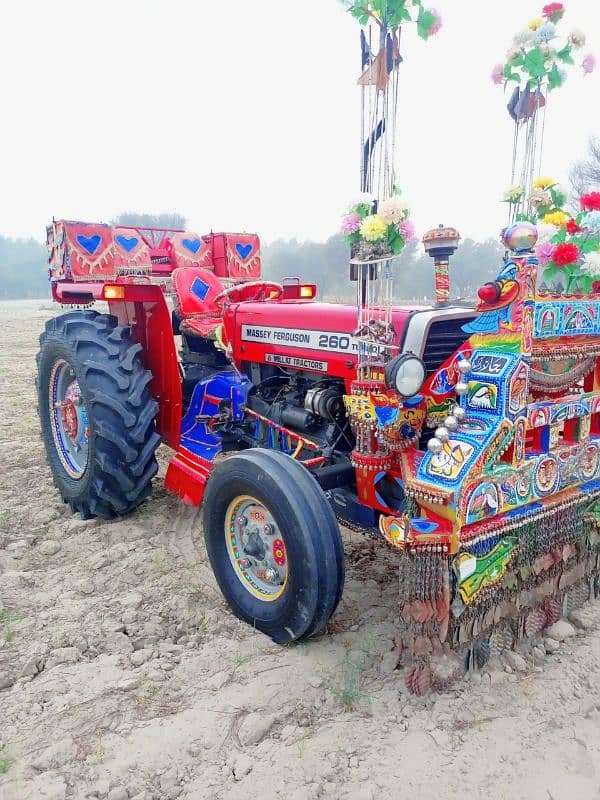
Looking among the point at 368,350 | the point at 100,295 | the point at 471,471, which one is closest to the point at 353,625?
the point at 471,471

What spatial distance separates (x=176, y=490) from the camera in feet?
13.3

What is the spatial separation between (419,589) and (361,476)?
0.82m

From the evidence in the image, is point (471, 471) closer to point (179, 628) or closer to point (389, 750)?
point (389, 750)

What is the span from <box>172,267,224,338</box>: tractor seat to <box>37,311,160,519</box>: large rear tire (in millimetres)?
419

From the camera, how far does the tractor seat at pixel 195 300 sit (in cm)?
419

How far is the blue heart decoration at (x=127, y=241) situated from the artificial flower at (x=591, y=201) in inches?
169

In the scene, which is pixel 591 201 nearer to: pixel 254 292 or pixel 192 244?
pixel 254 292

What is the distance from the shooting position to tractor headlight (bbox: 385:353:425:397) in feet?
8.06

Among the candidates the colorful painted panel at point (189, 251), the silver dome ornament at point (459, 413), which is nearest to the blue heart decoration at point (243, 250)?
the colorful painted panel at point (189, 251)

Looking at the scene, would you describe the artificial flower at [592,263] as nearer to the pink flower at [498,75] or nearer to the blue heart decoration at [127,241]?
the pink flower at [498,75]

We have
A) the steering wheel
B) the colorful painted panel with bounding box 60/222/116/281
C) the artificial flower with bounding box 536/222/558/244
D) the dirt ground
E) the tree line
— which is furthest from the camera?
the tree line

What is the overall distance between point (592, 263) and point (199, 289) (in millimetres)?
2552

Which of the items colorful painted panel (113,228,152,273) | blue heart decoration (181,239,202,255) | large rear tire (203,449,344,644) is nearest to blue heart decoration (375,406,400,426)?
large rear tire (203,449,344,644)

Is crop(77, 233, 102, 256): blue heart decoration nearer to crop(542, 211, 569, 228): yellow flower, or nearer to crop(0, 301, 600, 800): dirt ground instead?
crop(0, 301, 600, 800): dirt ground
